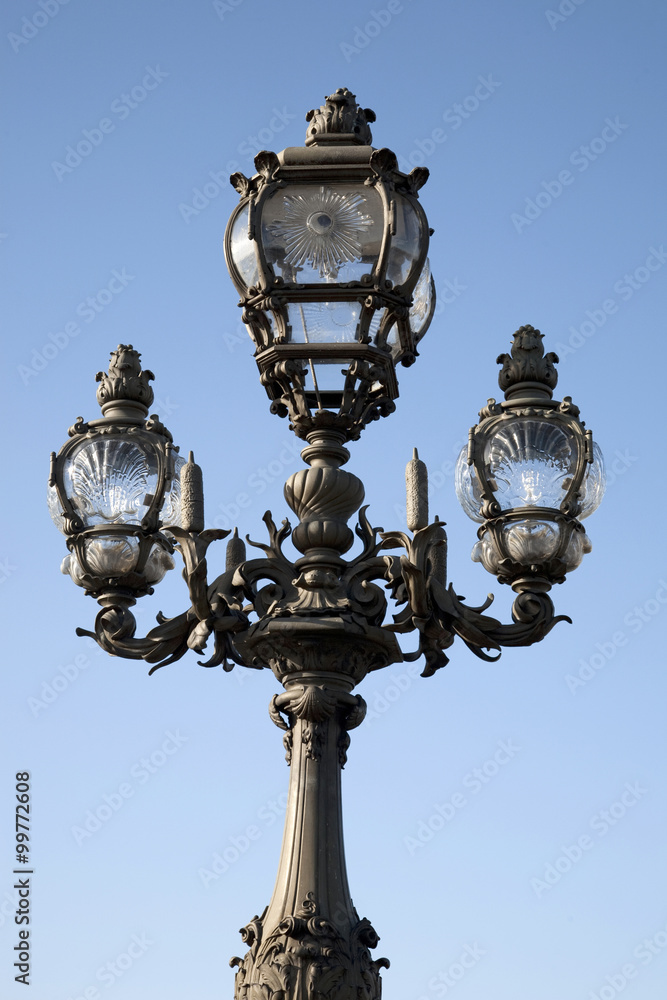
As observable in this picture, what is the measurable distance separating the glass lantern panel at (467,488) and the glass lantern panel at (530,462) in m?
0.08

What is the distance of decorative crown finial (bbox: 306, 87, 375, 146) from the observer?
762cm

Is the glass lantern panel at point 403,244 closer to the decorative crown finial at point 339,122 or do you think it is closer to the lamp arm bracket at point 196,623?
the decorative crown finial at point 339,122

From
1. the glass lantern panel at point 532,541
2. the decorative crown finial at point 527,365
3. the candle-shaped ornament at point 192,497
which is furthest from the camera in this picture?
the decorative crown finial at point 527,365

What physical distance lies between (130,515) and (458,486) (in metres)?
1.53

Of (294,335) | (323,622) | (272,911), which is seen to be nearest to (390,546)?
(323,622)

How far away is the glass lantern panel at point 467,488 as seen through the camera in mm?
7270

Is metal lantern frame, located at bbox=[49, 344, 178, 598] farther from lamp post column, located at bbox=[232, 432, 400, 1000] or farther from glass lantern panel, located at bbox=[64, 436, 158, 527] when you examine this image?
lamp post column, located at bbox=[232, 432, 400, 1000]

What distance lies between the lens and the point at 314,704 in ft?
21.8

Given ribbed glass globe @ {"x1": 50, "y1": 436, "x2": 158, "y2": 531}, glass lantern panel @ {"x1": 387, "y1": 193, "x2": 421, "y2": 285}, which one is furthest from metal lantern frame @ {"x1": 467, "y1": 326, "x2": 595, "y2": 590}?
ribbed glass globe @ {"x1": 50, "y1": 436, "x2": 158, "y2": 531}

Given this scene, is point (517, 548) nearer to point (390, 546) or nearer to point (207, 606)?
point (390, 546)

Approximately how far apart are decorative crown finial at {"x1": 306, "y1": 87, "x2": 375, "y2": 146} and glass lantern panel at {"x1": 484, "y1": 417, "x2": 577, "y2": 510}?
1631 millimetres

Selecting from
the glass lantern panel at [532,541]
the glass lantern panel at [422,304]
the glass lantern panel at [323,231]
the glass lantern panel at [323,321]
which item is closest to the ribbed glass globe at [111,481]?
the glass lantern panel at [323,321]

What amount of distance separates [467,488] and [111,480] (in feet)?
5.42

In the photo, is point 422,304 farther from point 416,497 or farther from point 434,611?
point 434,611
